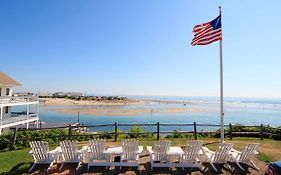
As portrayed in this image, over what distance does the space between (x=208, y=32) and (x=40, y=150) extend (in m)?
9.29

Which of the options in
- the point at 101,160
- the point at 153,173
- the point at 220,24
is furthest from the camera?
the point at 220,24

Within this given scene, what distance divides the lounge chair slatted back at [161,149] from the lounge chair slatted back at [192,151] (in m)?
0.70

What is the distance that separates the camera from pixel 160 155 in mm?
9164

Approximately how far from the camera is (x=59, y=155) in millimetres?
9766

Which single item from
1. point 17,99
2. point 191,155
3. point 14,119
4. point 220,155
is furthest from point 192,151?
point 17,99

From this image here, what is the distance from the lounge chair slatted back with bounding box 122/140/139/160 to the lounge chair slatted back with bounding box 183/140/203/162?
6.01 feet

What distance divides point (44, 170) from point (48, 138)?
719 cm

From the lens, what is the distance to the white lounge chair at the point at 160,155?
29.7 ft

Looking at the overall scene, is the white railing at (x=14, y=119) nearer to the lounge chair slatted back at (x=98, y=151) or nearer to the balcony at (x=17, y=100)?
the balcony at (x=17, y=100)

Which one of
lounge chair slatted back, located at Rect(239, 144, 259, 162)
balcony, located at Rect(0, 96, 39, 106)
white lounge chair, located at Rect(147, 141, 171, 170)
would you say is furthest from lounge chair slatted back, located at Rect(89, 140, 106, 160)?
balcony, located at Rect(0, 96, 39, 106)

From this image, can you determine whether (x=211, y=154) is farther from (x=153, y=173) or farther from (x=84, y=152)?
(x=84, y=152)

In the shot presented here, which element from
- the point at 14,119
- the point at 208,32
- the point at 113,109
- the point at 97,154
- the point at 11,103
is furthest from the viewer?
the point at 113,109

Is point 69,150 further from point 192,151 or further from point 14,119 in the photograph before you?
point 14,119

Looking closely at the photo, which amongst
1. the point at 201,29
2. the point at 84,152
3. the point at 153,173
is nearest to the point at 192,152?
the point at 153,173
